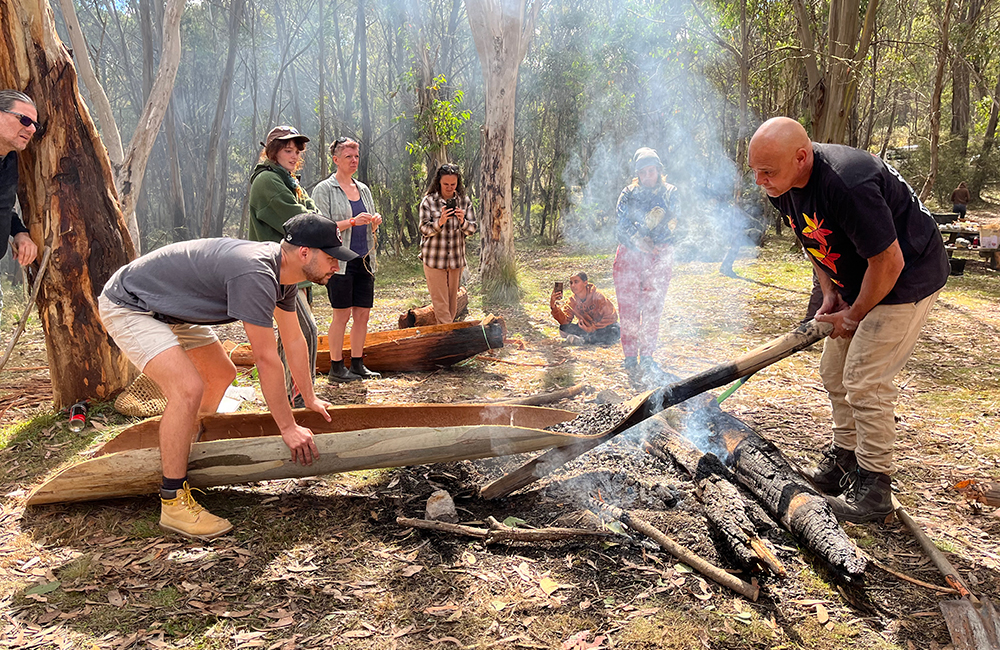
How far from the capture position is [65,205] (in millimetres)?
4477

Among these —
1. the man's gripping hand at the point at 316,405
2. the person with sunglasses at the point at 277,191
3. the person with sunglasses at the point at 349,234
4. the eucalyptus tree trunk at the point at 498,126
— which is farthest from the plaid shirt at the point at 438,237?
the man's gripping hand at the point at 316,405

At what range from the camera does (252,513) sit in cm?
328

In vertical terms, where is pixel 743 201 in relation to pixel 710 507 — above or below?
above

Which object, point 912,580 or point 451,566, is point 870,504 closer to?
point 912,580

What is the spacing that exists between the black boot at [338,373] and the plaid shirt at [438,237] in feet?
4.96

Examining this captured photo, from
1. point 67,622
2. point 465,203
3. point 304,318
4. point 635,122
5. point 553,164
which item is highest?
point 635,122

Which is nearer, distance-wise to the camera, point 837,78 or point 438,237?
point 438,237

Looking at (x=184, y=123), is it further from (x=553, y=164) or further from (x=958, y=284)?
(x=958, y=284)

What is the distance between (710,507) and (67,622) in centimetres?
286

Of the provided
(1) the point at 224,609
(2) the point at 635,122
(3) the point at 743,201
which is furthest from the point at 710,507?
(2) the point at 635,122

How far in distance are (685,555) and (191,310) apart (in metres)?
2.63

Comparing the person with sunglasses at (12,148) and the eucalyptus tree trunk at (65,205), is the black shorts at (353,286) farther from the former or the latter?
the person with sunglasses at (12,148)

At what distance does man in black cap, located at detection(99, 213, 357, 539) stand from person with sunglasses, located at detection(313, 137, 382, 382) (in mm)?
1951

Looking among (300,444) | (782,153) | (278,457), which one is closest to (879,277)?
(782,153)
